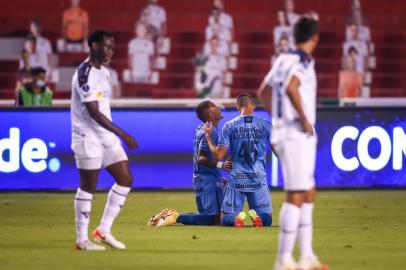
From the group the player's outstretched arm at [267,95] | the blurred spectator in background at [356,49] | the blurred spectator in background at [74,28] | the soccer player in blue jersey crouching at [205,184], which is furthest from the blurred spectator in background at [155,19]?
the player's outstretched arm at [267,95]

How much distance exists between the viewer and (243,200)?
13602 mm

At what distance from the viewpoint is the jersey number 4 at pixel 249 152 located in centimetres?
1359

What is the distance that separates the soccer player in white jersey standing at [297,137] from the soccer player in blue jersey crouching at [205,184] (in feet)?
14.2

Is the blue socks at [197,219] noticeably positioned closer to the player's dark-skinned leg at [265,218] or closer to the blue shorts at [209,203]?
the blue shorts at [209,203]

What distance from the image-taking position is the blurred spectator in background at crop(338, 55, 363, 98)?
2698 cm

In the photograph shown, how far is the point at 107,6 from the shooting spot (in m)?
32.0

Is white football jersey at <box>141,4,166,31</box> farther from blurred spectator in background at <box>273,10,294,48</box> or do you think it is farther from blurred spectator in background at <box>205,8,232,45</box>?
blurred spectator in background at <box>273,10,294,48</box>

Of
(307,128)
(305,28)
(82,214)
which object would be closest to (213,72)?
(82,214)

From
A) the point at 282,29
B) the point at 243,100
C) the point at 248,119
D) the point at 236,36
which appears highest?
the point at 282,29

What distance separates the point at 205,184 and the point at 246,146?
0.71m

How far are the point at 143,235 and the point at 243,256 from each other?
2.24 meters

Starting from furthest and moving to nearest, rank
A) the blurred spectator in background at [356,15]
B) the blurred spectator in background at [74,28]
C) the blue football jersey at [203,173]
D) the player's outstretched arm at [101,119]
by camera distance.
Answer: the blurred spectator in background at [356,15] < the blurred spectator in background at [74,28] < the blue football jersey at [203,173] < the player's outstretched arm at [101,119]

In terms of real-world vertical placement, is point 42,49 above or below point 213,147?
above

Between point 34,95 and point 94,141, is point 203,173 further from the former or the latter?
point 34,95
